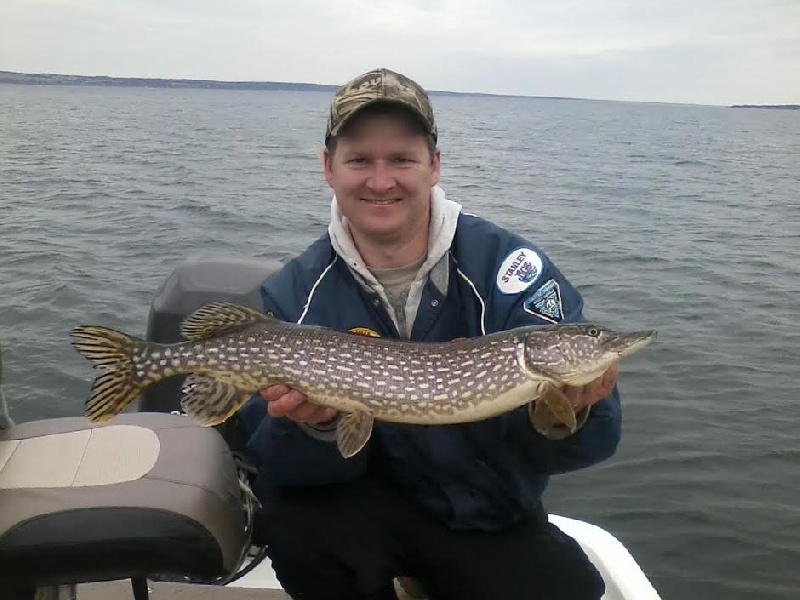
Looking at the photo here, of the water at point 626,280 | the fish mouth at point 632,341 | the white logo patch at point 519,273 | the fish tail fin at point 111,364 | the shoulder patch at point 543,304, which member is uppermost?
the white logo patch at point 519,273

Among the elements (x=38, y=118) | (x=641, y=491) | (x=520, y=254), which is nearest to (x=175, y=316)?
(x=520, y=254)

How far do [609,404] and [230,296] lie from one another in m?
2.16

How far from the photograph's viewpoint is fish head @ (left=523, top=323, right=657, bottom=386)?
9.20 ft

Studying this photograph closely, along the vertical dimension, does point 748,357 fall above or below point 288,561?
below

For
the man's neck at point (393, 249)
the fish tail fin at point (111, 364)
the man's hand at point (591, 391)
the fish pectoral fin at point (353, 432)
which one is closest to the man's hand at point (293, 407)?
the fish pectoral fin at point (353, 432)

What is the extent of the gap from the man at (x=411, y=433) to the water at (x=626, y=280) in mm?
3085

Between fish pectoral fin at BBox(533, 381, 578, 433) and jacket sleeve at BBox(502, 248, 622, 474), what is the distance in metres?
0.07

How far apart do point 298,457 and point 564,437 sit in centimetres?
104

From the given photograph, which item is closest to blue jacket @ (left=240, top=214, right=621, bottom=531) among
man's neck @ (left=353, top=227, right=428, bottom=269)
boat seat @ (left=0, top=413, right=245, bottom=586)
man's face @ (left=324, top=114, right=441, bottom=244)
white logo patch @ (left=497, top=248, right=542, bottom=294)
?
white logo patch @ (left=497, top=248, right=542, bottom=294)

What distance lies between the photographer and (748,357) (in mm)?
8844

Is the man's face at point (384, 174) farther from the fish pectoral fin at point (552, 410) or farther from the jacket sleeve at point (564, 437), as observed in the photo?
the fish pectoral fin at point (552, 410)

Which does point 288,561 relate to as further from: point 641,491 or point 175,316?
point 641,491

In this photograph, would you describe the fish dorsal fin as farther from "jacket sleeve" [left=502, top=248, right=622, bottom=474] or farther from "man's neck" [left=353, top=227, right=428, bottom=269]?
"jacket sleeve" [left=502, top=248, right=622, bottom=474]

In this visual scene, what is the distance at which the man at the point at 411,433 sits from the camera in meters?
2.95
